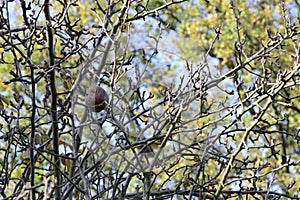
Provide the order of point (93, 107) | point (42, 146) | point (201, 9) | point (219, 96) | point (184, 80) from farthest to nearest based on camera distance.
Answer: point (201, 9), point (219, 96), point (184, 80), point (42, 146), point (93, 107)

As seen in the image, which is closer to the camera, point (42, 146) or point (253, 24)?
point (42, 146)

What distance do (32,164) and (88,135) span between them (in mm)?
233

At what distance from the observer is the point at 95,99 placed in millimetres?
2070

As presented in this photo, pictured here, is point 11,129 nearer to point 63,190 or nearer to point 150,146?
point 63,190

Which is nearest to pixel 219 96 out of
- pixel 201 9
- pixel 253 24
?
pixel 253 24

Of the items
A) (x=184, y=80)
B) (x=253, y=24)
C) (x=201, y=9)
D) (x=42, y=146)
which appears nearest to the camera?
(x=42, y=146)

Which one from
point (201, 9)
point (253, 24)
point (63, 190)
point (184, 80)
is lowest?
point (63, 190)

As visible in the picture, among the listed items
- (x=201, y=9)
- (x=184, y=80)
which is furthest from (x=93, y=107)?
(x=201, y=9)

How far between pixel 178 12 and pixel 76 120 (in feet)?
26.3

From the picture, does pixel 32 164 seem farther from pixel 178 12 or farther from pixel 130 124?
pixel 178 12

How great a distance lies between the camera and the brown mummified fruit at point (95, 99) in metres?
2.05

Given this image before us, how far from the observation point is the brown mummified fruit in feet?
6.73

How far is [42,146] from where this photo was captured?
2240 millimetres

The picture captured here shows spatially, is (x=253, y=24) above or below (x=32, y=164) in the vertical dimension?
above
